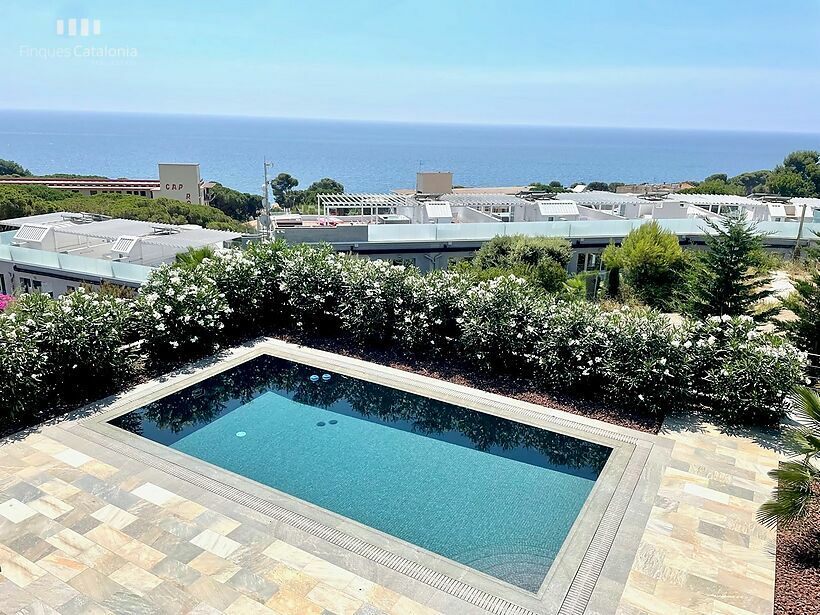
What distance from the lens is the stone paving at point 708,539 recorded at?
4.68m

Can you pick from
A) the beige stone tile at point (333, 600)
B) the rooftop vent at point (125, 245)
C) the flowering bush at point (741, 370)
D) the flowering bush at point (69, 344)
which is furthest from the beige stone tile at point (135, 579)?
the rooftop vent at point (125, 245)

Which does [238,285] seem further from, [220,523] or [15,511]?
[220,523]

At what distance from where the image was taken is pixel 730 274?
11117 mm

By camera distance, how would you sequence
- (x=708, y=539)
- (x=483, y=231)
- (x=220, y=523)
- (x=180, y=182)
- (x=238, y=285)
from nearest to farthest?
(x=708, y=539), (x=220, y=523), (x=238, y=285), (x=483, y=231), (x=180, y=182)

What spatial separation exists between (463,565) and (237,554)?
2047 mm

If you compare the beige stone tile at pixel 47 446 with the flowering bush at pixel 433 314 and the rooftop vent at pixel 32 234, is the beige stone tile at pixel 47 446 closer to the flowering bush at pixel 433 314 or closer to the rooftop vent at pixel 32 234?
the flowering bush at pixel 433 314

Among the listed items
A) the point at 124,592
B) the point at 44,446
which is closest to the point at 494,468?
the point at 124,592

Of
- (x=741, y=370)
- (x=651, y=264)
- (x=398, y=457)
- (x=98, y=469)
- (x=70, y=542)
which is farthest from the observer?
(x=651, y=264)

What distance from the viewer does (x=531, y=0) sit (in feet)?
52.5

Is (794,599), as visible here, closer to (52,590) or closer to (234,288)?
(52,590)

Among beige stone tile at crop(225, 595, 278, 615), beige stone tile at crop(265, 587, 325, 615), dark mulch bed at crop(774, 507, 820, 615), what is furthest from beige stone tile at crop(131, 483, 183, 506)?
dark mulch bed at crop(774, 507, 820, 615)

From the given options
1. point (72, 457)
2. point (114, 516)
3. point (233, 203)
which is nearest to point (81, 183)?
point (233, 203)

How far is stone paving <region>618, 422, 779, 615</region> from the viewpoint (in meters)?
4.68

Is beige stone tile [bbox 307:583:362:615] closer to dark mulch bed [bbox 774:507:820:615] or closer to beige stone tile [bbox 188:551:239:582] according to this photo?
beige stone tile [bbox 188:551:239:582]
